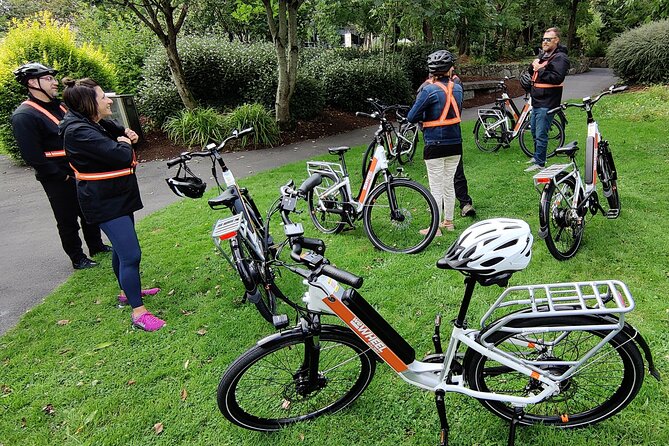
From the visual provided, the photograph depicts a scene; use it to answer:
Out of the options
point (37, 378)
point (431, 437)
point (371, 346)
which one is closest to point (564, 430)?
point (431, 437)

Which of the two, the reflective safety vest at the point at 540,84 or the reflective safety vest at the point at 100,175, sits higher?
the reflective safety vest at the point at 540,84

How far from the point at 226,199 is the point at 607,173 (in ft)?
13.0

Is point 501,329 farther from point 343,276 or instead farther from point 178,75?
point 178,75

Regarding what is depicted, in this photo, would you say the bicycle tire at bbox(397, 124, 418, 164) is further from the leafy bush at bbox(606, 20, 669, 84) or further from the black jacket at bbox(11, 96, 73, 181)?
the leafy bush at bbox(606, 20, 669, 84)

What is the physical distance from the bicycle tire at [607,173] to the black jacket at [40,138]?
5.42 meters

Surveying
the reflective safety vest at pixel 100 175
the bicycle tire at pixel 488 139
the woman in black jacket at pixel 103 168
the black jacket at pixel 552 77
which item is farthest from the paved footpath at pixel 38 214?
the black jacket at pixel 552 77

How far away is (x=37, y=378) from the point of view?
10.1 feet

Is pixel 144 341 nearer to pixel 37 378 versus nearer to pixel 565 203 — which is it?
pixel 37 378

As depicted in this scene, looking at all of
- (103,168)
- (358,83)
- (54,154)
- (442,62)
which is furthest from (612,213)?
(358,83)

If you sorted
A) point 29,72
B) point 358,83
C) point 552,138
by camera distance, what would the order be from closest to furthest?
1. point 29,72
2. point 552,138
3. point 358,83

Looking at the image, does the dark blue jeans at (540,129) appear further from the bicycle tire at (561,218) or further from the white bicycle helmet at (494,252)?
the white bicycle helmet at (494,252)

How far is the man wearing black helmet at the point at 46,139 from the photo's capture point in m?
3.88

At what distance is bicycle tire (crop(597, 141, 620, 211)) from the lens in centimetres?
433

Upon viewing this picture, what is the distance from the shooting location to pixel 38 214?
21.2ft
